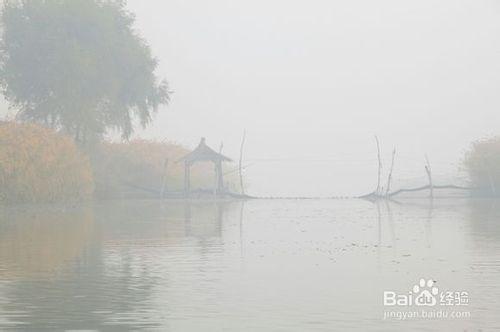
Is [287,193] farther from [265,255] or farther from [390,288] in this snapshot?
[390,288]

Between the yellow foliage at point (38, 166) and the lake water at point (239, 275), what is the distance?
1048 centimetres

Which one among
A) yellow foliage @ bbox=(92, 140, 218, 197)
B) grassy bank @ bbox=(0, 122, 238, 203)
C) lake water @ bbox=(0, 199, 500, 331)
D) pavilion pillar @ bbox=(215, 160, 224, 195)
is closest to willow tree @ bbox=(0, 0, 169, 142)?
yellow foliage @ bbox=(92, 140, 218, 197)

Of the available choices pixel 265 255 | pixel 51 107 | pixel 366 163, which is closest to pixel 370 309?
pixel 265 255

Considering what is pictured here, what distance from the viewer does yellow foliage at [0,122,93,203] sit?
128ft

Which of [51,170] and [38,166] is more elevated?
[38,166]

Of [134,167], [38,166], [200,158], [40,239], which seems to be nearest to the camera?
[40,239]

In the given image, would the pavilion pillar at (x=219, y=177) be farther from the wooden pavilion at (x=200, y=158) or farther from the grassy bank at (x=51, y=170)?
the grassy bank at (x=51, y=170)

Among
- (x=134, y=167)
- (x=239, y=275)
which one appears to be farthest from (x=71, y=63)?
(x=239, y=275)

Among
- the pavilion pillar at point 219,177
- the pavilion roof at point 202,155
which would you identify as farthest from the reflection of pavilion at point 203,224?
the pavilion pillar at point 219,177

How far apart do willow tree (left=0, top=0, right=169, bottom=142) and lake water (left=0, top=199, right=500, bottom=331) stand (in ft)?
72.4

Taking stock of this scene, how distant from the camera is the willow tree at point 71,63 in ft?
164

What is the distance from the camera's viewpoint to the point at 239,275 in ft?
50.3

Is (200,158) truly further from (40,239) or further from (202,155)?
(40,239)

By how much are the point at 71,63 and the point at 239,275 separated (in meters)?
35.9
